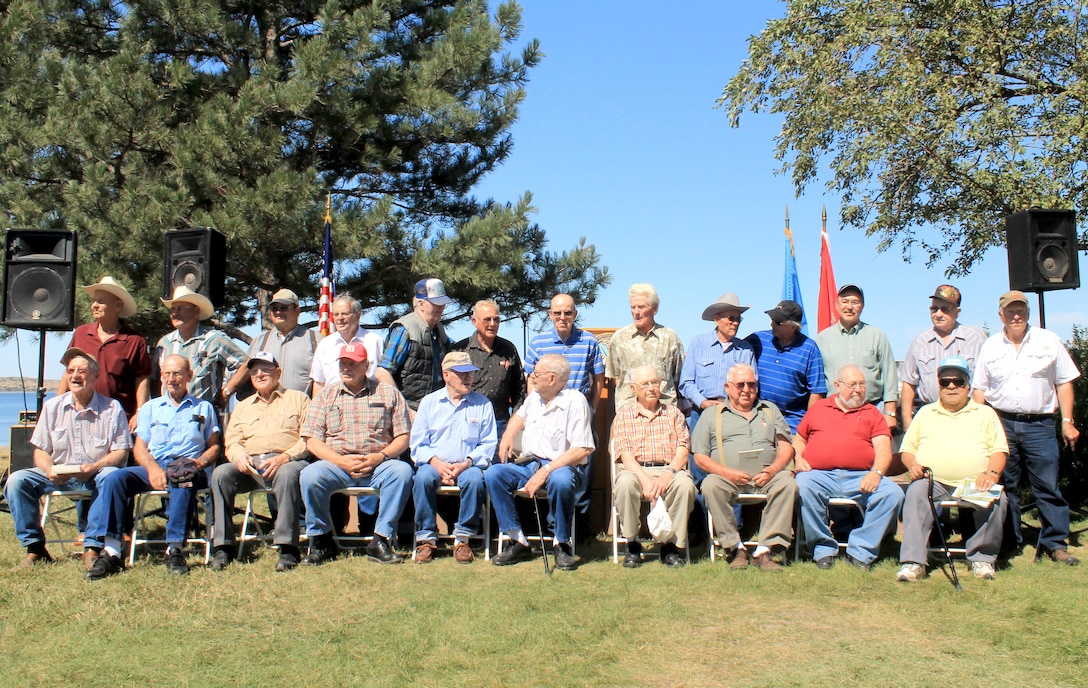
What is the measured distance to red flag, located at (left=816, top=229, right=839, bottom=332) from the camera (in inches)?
368

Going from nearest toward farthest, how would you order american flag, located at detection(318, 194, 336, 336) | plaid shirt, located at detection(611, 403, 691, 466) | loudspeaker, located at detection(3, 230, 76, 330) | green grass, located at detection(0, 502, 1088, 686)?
green grass, located at detection(0, 502, 1088, 686)
plaid shirt, located at detection(611, 403, 691, 466)
loudspeaker, located at detection(3, 230, 76, 330)
american flag, located at detection(318, 194, 336, 336)

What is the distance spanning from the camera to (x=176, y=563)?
5090 millimetres

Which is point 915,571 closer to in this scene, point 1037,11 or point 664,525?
point 664,525

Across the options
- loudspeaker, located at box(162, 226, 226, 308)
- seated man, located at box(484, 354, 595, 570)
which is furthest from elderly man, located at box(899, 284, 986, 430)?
loudspeaker, located at box(162, 226, 226, 308)

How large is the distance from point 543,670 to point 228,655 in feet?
4.10

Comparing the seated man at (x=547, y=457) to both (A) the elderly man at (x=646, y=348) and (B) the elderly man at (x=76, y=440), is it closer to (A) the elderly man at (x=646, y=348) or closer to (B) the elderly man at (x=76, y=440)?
(A) the elderly man at (x=646, y=348)

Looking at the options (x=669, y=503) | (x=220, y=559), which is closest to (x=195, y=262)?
(x=220, y=559)

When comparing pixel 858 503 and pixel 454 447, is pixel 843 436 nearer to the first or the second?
pixel 858 503

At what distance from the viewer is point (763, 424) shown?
5484 mm

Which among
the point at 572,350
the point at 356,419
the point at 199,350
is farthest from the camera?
the point at 199,350

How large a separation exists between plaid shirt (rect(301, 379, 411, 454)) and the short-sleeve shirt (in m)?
2.40

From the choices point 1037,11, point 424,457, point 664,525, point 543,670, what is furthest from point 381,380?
point 1037,11

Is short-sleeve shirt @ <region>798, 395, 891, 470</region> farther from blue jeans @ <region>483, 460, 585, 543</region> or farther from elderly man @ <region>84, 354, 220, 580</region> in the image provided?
elderly man @ <region>84, 354, 220, 580</region>

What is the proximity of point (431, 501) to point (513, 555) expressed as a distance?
22.6 inches
